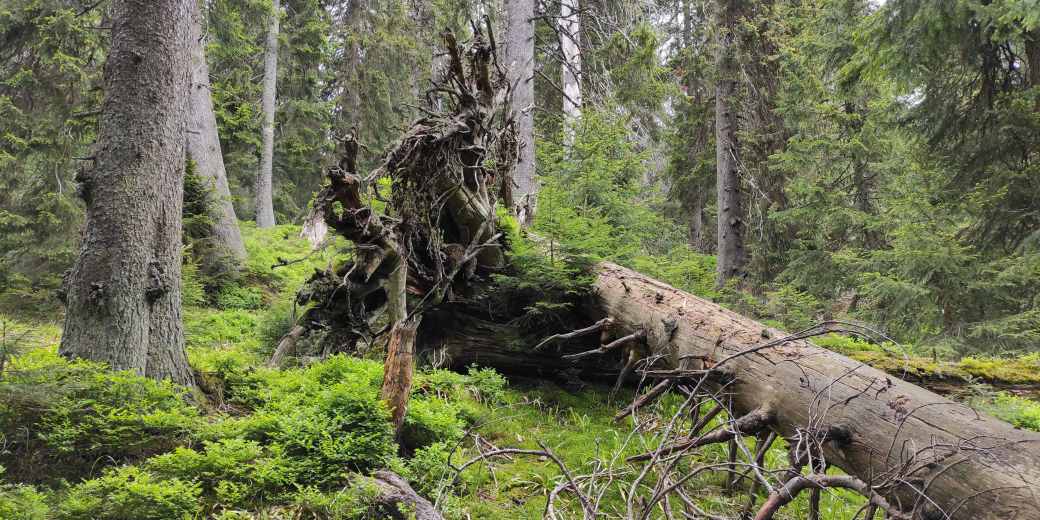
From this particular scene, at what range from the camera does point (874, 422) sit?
2.87m

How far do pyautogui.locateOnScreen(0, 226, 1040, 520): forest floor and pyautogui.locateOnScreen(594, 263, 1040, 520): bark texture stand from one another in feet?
2.43

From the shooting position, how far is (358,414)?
348cm

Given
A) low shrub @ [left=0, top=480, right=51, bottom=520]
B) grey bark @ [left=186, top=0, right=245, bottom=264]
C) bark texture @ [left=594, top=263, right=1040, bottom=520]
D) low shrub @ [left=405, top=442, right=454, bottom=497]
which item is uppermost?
grey bark @ [left=186, top=0, right=245, bottom=264]

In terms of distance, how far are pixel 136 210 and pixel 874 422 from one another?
4.89 m

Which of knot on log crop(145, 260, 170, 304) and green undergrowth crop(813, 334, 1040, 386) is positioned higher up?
knot on log crop(145, 260, 170, 304)

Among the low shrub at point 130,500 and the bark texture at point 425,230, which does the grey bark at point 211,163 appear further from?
the low shrub at point 130,500

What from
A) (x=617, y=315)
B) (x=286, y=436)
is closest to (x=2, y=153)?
(x=286, y=436)

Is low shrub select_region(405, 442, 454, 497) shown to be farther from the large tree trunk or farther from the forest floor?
the large tree trunk

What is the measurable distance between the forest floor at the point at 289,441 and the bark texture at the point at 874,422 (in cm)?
74

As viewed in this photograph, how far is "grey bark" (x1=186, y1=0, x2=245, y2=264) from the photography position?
920 centimetres

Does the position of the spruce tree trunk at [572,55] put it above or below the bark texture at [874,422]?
above

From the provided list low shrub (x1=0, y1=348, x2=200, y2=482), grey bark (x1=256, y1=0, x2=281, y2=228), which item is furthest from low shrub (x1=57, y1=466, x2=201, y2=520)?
grey bark (x1=256, y1=0, x2=281, y2=228)

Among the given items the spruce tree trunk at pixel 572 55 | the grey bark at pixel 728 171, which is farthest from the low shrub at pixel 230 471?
the grey bark at pixel 728 171

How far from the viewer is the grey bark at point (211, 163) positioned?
920cm
